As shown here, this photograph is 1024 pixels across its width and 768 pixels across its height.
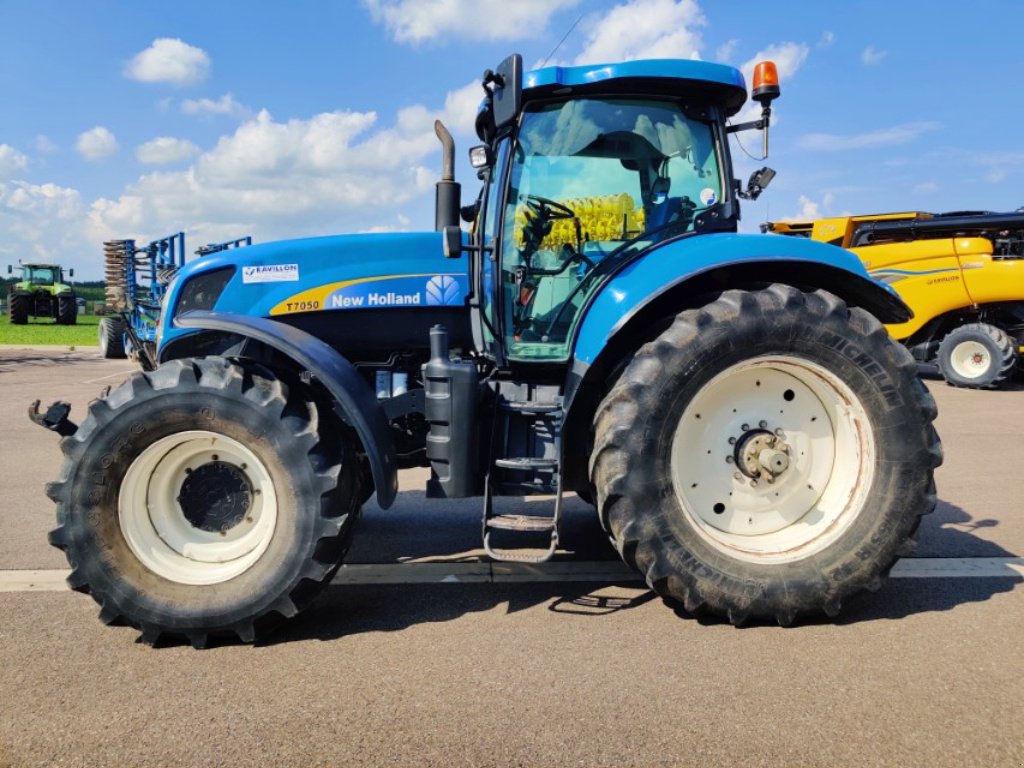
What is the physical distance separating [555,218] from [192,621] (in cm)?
233

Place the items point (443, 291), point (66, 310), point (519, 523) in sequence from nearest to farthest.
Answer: point (519, 523) → point (443, 291) → point (66, 310)

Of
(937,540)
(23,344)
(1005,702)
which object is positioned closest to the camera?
(1005,702)

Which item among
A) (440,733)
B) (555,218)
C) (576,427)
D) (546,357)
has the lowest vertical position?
(440,733)

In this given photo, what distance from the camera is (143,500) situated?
318cm

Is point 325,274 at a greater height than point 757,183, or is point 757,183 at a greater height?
point 757,183

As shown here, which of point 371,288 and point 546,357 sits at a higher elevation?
point 371,288

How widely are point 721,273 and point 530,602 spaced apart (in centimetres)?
170

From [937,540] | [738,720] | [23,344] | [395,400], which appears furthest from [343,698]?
[23,344]

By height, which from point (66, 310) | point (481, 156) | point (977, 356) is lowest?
point (977, 356)

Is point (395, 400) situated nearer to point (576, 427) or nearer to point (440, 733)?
point (576, 427)

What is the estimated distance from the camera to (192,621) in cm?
300

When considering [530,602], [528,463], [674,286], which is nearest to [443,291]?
[528,463]

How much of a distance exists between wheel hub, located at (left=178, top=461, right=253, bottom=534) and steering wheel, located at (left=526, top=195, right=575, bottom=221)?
177 cm

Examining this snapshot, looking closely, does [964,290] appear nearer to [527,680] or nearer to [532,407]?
[532,407]
